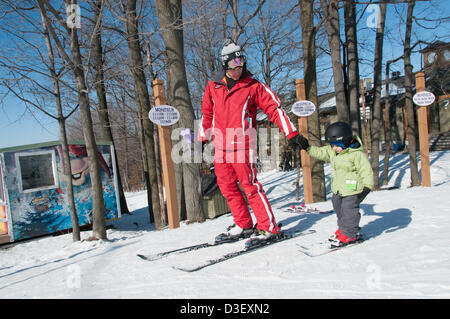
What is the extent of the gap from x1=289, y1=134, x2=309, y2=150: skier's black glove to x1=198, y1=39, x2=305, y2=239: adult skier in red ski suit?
0.29 feet

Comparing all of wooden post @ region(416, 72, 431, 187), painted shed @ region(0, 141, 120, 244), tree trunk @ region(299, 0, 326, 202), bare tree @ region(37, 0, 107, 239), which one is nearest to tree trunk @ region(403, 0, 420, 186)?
wooden post @ region(416, 72, 431, 187)

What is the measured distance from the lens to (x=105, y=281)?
2.38 meters

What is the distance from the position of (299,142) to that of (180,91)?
341 cm

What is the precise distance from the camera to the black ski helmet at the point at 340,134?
279cm

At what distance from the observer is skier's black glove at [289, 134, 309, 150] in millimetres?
2827

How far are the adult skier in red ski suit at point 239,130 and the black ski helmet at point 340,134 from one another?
0.36 m

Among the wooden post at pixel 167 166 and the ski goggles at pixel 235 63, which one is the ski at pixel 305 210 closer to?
the wooden post at pixel 167 166

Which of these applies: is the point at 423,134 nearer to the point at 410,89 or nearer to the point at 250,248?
the point at 410,89

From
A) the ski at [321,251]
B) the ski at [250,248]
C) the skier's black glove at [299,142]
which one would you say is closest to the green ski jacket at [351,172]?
the skier's black glove at [299,142]

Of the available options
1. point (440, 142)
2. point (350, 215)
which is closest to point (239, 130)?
point (350, 215)

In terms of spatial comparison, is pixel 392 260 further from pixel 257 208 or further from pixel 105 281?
pixel 105 281

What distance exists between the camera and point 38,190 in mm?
8453

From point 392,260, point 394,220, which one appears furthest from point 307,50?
point 392,260

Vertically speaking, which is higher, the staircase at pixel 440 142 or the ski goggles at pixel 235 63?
the ski goggles at pixel 235 63
